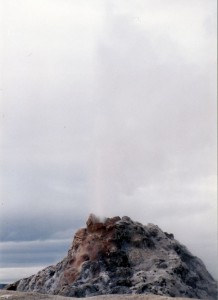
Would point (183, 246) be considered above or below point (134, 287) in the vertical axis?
above

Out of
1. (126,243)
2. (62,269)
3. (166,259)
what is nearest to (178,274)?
(166,259)

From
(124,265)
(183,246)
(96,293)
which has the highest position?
(183,246)

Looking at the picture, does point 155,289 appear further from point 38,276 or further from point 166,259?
point 38,276

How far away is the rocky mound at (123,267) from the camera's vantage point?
23.0 meters

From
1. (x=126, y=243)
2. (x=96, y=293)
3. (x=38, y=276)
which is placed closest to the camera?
(x=96, y=293)

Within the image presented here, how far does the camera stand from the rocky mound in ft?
75.6

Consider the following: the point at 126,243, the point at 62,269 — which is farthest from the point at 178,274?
the point at 62,269

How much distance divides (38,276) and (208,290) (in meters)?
7.61

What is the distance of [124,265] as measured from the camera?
2498 centimetres

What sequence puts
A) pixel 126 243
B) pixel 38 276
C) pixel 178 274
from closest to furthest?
pixel 178 274
pixel 126 243
pixel 38 276

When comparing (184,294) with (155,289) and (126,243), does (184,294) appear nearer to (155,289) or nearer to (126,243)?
(155,289)

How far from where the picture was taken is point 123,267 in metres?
24.7

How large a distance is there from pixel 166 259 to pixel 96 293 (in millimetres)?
4223

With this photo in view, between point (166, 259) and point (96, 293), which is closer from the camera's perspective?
point (96, 293)
